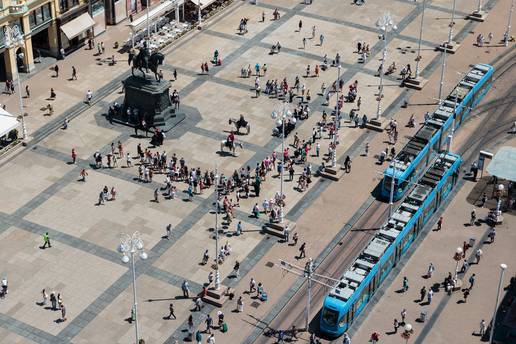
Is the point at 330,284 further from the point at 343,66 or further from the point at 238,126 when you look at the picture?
the point at 343,66

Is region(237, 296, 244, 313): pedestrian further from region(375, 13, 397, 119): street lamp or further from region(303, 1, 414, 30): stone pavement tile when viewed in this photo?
region(303, 1, 414, 30): stone pavement tile

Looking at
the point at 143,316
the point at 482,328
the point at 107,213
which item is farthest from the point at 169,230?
the point at 482,328

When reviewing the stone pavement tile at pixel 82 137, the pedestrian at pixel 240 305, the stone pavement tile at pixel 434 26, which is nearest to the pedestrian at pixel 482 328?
the pedestrian at pixel 240 305

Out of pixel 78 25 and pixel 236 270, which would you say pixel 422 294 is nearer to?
pixel 236 270

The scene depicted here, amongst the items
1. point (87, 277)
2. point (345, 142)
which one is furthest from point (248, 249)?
point (345, 142)

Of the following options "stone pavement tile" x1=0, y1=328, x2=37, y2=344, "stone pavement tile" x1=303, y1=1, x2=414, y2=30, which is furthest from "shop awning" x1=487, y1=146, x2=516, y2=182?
"stone pavement tile" x1=0, y1=328, x2=37, y2=344

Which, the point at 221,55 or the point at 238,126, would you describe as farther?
the point at 221,55
